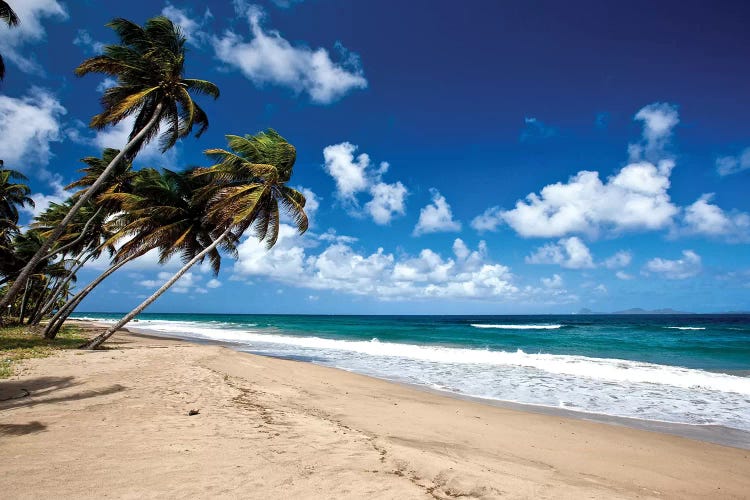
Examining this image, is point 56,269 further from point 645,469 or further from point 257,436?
point 645,469

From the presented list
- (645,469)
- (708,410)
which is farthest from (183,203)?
(708,410)

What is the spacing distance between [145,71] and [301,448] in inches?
586

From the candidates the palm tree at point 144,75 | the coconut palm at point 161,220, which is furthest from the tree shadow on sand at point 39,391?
the coconut palm at point 161,220

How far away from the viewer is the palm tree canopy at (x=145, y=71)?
13.0 m

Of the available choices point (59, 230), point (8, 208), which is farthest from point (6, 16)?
point (8, 208)

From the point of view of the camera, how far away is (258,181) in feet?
57.2

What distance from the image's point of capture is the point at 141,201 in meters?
16.8

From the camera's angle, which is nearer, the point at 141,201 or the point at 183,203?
the point at 141,201

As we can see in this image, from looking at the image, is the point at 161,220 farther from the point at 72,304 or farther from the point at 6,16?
the point at 6,16

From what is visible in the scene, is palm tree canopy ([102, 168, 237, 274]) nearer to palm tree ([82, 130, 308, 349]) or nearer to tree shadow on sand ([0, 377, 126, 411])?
palm tree ([82, 130, 308, 349])

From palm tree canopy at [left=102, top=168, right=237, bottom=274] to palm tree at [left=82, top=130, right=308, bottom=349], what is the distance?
1068 mm

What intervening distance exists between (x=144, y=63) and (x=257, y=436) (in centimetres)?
1451

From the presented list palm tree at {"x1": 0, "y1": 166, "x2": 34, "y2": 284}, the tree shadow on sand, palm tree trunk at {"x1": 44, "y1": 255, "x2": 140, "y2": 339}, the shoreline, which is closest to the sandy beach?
the tree shadow on sand

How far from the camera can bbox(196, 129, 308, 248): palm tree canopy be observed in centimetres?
1565
